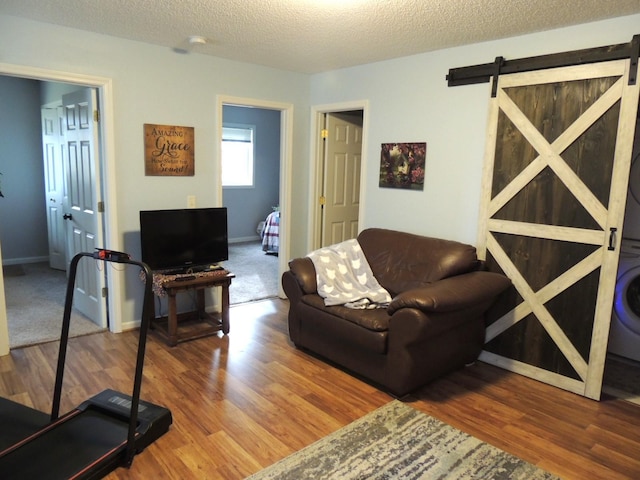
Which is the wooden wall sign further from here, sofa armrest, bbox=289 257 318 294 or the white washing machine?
the white washing machine

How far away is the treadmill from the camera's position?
1.99m

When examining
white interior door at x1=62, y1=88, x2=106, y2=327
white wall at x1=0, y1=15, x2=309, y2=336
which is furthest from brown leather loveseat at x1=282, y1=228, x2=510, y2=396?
white interior door at x1=62, y1=88, x2=106, y2=327

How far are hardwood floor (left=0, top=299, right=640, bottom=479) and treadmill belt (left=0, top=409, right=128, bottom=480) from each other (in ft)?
0.49

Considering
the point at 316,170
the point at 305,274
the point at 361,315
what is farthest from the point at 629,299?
the point at 316,170

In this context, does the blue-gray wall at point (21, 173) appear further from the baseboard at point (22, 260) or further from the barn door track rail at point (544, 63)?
the barn door track rail at point (544, 63)

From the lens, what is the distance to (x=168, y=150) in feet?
12.7

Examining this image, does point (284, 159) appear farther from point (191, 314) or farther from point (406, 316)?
point (406, 316)

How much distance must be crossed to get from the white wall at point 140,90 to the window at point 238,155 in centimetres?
323

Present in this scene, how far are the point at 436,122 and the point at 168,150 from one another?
230 cm

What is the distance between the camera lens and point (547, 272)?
309cm

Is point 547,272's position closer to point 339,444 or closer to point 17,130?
point 339,444

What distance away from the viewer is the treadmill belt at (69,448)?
195 centimetres

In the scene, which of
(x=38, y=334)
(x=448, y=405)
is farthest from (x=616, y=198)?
(x=38, y=334)

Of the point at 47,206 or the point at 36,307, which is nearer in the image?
the point at 36,307
